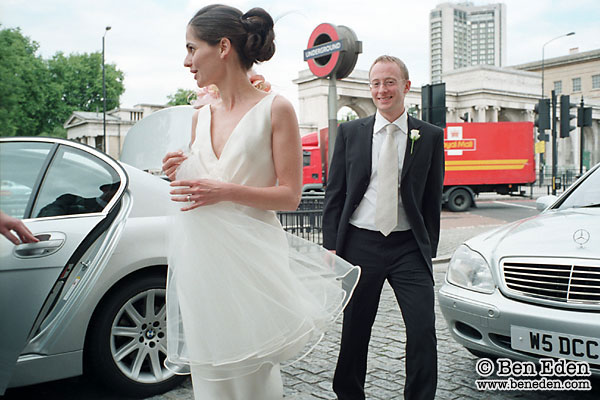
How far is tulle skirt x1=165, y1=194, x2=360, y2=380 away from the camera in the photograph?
183cm

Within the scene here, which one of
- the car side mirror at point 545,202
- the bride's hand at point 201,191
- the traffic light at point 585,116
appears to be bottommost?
the car side mirror at point 545,202

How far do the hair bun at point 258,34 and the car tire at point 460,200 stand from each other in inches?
826

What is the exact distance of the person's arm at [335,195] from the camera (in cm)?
316

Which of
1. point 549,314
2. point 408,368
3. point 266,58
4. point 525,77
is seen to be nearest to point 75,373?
point 408,368

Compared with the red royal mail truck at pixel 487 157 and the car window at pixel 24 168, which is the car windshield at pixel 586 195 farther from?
the red royal mail truck at pixel 487 157

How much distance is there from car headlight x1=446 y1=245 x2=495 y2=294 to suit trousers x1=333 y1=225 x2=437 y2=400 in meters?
0.67

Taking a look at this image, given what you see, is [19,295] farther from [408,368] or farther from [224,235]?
[408,368]

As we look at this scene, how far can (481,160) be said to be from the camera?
22906 millimetres

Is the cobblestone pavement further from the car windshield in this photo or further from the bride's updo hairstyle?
the bride's updo hairstyle

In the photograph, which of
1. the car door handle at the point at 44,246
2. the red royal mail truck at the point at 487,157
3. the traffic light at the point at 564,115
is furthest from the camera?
the red royal mail truck at the point at 487,157

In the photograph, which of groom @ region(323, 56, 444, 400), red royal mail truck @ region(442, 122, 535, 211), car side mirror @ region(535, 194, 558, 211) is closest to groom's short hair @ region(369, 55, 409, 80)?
groom @ region(323, 56, 444, 400)

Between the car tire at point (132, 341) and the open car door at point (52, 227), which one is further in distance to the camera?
the car tire at point (132, 341)

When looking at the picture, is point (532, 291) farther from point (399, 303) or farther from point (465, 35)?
point (465, 35)

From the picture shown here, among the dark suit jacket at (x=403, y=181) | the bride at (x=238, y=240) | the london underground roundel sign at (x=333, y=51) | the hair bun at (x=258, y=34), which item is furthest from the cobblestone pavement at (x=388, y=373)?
the london underground roundel sign at (x=333, y=51)
